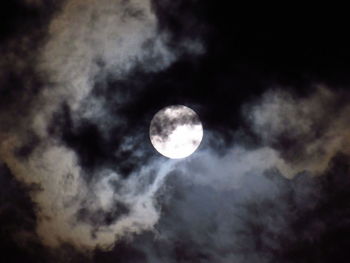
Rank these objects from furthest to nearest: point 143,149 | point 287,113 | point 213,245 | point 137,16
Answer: point 213,245, point 143,149, point 287,113, point 137,16

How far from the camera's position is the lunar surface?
43.2 feet

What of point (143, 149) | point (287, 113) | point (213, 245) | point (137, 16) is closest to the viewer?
point (137, 16)

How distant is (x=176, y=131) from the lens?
1338 cm

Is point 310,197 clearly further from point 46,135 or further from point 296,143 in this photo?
point 46,135

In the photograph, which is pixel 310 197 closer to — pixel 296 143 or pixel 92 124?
pixel 296 143

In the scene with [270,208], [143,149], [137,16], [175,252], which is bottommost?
[175,252]

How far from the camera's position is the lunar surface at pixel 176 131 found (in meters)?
13.2

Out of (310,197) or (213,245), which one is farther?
(213,245)

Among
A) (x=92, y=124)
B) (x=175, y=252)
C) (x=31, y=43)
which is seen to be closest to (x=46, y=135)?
(x=92, y=124)

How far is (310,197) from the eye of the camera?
1338 cm

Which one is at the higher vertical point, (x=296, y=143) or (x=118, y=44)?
(x=118, y=44)

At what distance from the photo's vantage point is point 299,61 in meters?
12.3

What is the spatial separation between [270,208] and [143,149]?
6745 millimetres

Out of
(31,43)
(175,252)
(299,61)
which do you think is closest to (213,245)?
(175,252)
